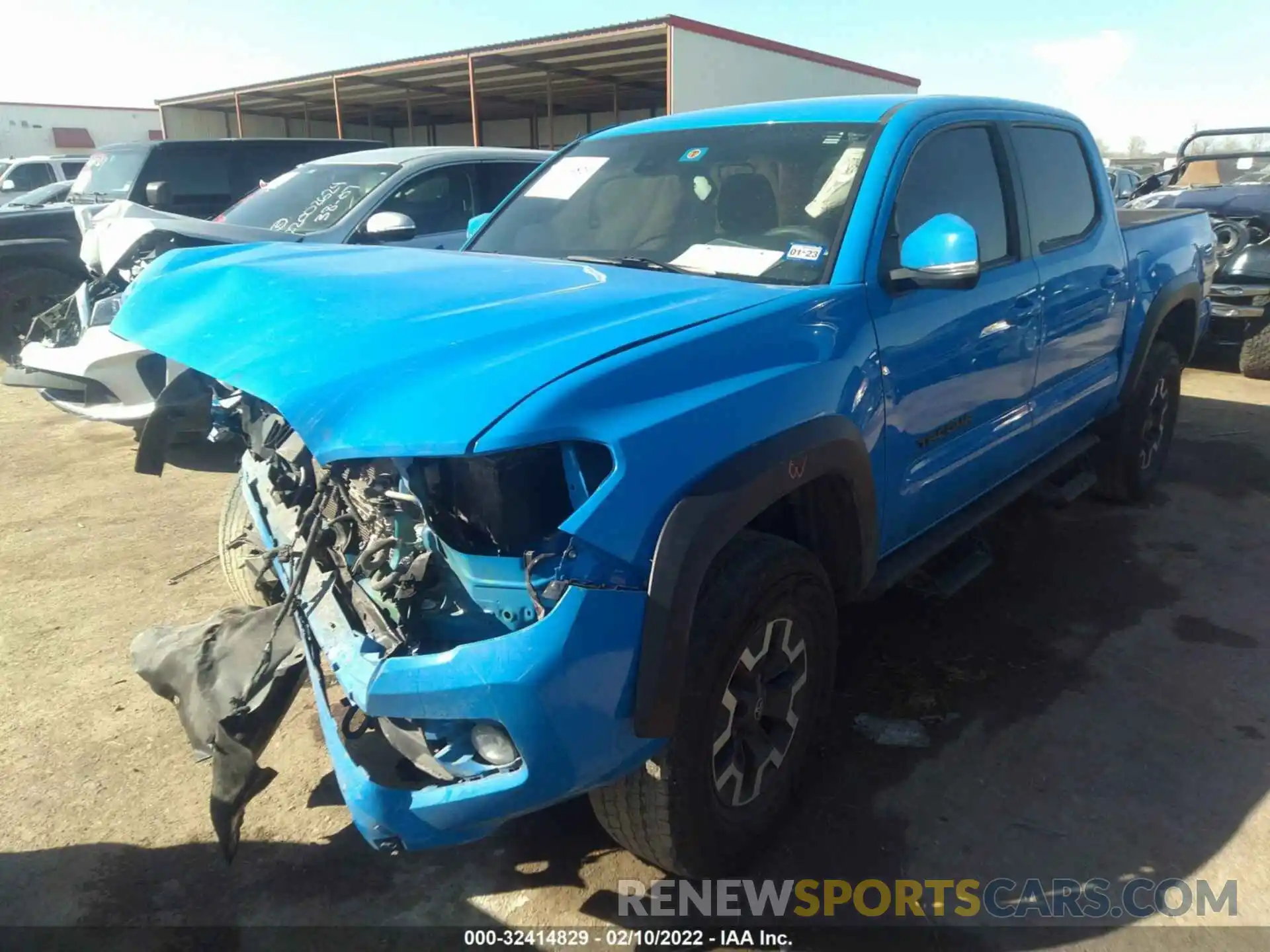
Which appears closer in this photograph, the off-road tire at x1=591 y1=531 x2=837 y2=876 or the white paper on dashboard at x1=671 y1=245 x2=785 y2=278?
the off-road tire at x1=591 y1=531 x2=837 y2=876

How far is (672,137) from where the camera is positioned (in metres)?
3.35

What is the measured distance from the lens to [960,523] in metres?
3.26

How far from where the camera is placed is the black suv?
8273 mm

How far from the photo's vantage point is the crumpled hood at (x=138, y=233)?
5723 millimetres

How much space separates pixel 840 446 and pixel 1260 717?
196cm

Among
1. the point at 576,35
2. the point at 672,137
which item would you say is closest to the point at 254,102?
the point at 576,35

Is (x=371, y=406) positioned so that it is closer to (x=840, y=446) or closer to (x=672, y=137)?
(x=840, y=446)

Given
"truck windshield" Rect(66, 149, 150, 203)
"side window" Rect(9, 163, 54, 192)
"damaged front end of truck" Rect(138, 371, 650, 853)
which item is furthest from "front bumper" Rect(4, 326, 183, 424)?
"side window" Rect(9, 163, 54, 192)

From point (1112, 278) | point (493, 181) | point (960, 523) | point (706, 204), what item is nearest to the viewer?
point (706, 204)

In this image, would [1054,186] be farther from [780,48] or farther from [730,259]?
[780,48]

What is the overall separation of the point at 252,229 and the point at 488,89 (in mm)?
14929

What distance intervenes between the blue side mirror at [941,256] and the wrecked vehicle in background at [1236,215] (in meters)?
6.45

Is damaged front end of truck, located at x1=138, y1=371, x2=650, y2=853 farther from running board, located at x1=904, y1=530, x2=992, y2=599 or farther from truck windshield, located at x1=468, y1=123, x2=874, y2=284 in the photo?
running board, located at x1=904, y1=530, x2=992, y2=599

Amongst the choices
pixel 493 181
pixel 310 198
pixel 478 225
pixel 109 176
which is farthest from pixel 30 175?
pixel 478 225
